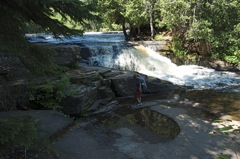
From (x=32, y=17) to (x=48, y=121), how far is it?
4.44 m

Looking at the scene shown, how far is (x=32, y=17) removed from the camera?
5.32m

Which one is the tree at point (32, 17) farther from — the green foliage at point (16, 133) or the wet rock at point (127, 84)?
the wet rock at point (127, 84)

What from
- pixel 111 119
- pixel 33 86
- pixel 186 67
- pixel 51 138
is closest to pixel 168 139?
pixel 111 119

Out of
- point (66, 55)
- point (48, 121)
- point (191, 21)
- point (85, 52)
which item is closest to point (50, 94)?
point (48, 121)

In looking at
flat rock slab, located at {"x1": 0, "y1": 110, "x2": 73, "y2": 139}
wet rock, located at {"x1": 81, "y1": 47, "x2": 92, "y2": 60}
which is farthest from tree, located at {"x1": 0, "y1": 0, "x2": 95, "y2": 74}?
wet rock, located at {"x1": 81, "y1": 47, "x2": 92, "y2": 60}

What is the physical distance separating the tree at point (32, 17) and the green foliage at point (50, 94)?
15.5 feet

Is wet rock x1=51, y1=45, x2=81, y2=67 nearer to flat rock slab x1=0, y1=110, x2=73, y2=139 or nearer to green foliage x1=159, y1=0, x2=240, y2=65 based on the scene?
flat rock slab x1=0, y1=110, x2=73, y2=139

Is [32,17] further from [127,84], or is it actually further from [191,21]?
[191,21]

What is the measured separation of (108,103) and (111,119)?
1900 mm

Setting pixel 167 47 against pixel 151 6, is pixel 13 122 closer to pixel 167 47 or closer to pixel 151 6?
pixel 167 47

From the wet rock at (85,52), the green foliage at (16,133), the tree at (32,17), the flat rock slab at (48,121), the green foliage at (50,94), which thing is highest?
the tree at (32,17)

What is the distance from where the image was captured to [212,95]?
14.4 m

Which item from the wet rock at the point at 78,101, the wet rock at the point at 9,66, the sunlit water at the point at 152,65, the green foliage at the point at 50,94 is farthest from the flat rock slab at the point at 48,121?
the sunlit water at the point at 152,65

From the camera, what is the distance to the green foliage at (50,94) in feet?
34.4
